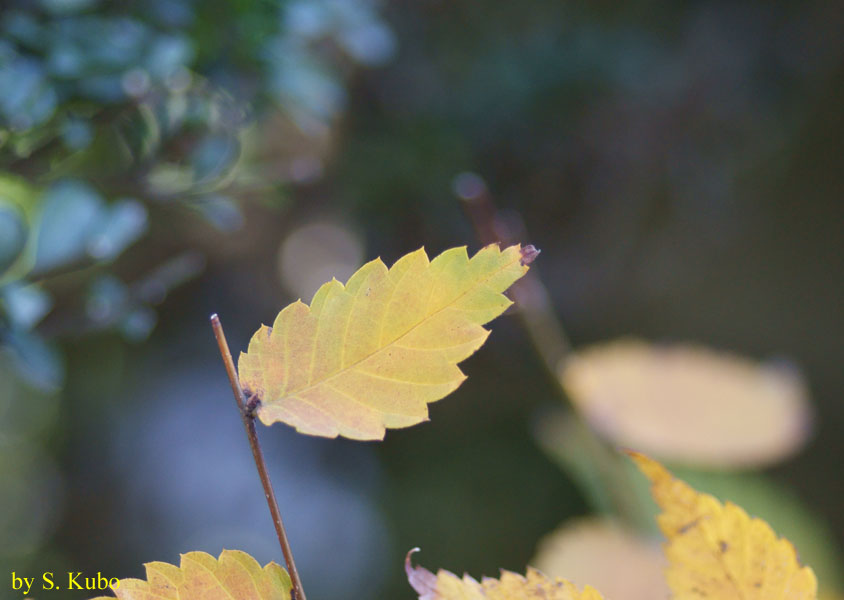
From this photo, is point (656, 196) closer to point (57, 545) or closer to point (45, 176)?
point (45, 176)

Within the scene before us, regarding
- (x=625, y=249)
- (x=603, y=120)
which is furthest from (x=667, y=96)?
(x=625, y=249)

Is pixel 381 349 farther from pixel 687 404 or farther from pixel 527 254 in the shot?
pixel 687 404

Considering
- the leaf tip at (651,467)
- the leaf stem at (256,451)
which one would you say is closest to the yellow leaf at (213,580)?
the leaf stem at (256,451)

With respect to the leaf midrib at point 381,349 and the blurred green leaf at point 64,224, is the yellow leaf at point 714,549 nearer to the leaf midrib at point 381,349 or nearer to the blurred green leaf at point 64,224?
the leaf midrib at point 381,349

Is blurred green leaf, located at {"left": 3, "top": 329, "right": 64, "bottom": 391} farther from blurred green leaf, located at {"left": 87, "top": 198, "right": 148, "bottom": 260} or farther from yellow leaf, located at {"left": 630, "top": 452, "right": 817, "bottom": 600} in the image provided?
yellow leaf, located at {"left": 630, "top": 452, "right": 817, "bottom": 600}

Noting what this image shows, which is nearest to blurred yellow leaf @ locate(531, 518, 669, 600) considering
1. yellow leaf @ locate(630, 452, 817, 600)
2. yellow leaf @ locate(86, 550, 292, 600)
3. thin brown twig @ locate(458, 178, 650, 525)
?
thin brown twig @ locate(458, 178, 650, 525)
